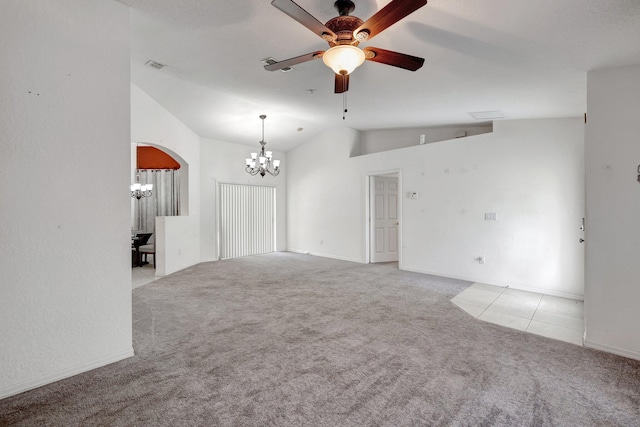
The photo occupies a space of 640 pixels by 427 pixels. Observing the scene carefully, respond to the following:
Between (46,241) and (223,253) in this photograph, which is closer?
(46,241)

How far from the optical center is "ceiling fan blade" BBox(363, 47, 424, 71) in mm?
2243

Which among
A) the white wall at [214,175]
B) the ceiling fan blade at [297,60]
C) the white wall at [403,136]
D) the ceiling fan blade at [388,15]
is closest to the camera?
the ceiling fan blade at [388,15]

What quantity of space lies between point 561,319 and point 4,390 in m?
5.10

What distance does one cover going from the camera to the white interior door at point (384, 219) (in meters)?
6.80

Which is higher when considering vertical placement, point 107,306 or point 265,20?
point 265,20

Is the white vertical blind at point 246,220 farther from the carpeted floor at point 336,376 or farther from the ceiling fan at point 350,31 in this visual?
the ceiling fan at point 350,31

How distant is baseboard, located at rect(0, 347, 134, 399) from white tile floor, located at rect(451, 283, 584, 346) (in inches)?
144

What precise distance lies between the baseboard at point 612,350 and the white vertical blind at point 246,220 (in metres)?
6.75

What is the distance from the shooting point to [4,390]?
1947mm

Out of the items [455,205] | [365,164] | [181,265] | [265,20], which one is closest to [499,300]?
[455,205]

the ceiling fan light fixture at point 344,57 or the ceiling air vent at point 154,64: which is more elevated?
the ceiling air vent at point 154,64

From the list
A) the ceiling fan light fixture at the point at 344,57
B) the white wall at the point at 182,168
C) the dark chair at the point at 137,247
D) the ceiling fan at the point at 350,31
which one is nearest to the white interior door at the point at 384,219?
the white wall at the point at 182,168

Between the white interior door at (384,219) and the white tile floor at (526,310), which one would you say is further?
the white interior door at (384,219)

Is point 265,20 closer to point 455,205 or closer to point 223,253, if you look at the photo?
point 455,205
